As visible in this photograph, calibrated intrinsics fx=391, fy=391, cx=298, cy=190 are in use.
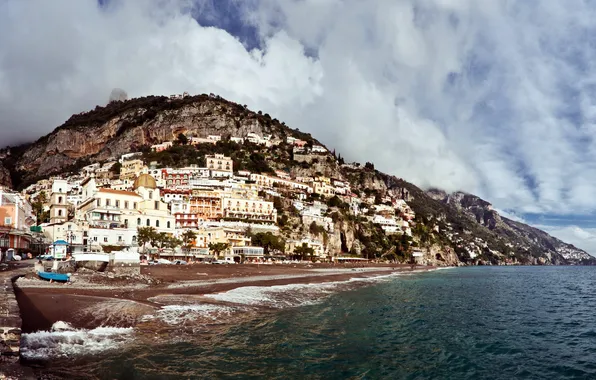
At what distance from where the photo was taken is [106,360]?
42.2 ft

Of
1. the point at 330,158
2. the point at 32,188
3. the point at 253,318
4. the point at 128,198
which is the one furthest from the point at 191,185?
the point at 253,318

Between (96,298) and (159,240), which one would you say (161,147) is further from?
(96,298)

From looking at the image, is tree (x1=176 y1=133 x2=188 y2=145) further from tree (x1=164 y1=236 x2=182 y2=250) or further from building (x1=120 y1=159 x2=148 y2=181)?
tree (x1=164 y1=236 x2=182 y2=250)

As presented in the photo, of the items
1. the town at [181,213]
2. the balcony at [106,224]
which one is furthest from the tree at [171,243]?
the balcony at [106,224]

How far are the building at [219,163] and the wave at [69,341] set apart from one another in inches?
4330

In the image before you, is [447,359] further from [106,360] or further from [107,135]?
[107,135]

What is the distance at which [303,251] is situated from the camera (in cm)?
8700

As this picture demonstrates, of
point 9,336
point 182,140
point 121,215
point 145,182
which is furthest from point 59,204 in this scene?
point 182,140

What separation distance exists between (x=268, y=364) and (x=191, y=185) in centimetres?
9967

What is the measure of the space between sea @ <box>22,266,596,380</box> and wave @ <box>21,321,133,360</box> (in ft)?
0.11

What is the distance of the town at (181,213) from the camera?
197 feet

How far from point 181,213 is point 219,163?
40.8m

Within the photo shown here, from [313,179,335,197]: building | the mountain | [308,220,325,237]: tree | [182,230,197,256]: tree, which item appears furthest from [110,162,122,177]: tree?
[182,230,197,256]: tree

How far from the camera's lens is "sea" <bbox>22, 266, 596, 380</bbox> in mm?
12805
